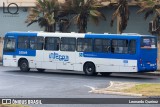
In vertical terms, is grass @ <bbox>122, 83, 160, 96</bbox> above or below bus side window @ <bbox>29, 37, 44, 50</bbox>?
below

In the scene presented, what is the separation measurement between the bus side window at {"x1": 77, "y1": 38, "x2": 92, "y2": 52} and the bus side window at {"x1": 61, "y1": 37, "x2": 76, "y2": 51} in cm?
35

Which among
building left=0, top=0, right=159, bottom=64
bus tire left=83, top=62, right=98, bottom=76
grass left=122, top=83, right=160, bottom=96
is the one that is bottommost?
grass left=122, top=83, right=160, bottom=96

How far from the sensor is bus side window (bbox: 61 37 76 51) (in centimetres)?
3284

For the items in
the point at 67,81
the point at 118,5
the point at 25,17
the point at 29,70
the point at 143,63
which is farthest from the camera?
the point at 25,17

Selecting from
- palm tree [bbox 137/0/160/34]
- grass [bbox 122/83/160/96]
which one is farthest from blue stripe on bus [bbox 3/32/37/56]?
grass [bbox 122/83/160/96]

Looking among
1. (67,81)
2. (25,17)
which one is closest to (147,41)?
(67,81)

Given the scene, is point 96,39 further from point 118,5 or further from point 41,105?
point 41,105

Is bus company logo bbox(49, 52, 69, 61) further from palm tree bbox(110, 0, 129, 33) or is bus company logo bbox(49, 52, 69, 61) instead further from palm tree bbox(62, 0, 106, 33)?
palm tree bbox(62, 0, 106, 33)

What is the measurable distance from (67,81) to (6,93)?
22.1 ft

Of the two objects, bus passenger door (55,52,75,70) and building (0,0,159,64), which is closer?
bus passenger door (55,52,75,70)

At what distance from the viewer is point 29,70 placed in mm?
36312

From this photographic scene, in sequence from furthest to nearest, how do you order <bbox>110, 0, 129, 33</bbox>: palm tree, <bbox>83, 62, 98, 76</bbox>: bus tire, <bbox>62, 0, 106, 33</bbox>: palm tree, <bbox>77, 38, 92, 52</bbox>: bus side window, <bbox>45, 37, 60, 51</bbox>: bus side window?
<bbox>62, 0, 106, 33</bbox>: palm tree
<bbox>110, 0, 129, 33</bbox>: palm tree
<bbox>45, 37, 60, 51</bbox>: bus side window
<bbox>77, 38, 92, 52</bbox>: bus side window
<bbox>83, 62, 98, 76</bbox>: bus tire

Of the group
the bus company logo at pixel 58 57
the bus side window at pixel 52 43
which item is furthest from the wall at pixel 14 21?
the bus company logo at pixel 58 57

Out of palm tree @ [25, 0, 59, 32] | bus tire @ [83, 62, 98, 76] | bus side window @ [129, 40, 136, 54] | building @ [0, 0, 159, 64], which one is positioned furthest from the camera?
palm tree @ [25, 0, 59, 32]
